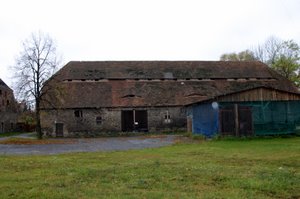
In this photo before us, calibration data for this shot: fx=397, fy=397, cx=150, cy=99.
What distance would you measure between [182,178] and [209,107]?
1932 centimetres

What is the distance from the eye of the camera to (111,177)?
10.8 meters

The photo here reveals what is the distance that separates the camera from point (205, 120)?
30.0 m

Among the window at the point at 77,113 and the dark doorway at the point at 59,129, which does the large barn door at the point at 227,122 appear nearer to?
the window at the point at 77,113

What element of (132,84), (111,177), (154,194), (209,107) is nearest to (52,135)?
(132,84)

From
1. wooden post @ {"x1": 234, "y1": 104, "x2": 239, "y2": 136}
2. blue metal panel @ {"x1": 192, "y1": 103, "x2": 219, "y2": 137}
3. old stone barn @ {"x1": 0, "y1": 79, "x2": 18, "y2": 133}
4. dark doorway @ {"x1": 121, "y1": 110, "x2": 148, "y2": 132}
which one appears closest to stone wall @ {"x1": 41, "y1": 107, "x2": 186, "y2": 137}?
dark doorway @ {"x1": 121, "y1": 110, "x2": 148, "y2": 132}

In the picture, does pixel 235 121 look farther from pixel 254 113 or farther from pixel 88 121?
pixel 88 121

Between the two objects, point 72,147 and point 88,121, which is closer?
point 72,147

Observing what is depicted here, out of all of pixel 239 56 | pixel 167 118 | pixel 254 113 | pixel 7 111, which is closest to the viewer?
pixel 254 113

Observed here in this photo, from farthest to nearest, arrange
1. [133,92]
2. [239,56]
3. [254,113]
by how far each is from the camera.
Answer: [239,56] → [133,92] → [254,113]

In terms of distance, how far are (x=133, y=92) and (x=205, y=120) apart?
49.3ft

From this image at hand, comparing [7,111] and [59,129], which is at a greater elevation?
[7,111]

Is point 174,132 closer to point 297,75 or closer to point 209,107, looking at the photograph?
point 209,107

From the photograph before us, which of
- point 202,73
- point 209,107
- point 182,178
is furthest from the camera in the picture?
point 202,73

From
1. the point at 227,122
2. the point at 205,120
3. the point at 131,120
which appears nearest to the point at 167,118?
the point at 131,120
